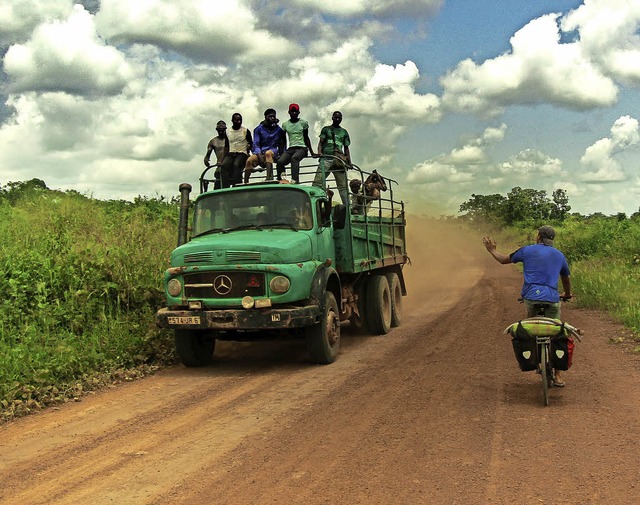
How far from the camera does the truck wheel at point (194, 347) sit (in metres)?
8.79

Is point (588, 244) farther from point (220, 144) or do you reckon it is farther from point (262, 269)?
point (262, 269)

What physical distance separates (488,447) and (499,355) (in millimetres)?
4073

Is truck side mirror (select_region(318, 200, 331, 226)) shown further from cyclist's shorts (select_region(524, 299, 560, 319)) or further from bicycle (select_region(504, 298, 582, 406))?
bicycle (select_region(504, 298, 582, 406))

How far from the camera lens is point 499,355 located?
9.05m

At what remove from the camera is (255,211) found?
943cm

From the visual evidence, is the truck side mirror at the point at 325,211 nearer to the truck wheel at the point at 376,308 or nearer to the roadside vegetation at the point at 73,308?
the truck wheel at the point at 376,308

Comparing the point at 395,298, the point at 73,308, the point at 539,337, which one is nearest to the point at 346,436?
the point at 539,337

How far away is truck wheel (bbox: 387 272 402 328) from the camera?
12.7 metres

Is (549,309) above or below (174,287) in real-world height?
below

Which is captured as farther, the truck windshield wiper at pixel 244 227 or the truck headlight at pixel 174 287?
the truck windshield wiper at pixel 244 227

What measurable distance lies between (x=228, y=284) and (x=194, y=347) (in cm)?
120

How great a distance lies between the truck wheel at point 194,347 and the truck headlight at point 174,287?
0.56 meters

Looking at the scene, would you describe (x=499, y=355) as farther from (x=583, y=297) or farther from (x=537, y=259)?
(x=583, y=297)

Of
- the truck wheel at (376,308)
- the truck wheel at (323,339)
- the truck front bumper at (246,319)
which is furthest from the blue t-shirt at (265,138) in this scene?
the truck front bumper at (246,319)
